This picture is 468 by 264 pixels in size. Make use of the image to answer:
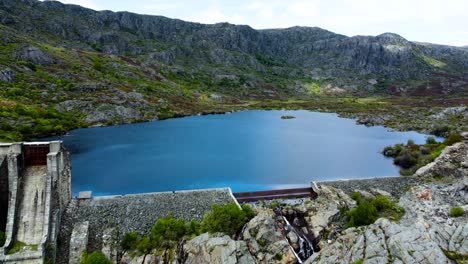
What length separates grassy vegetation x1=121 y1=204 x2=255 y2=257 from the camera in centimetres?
3089

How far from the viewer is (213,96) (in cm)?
17250

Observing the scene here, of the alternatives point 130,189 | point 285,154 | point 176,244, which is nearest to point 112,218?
point 176,244

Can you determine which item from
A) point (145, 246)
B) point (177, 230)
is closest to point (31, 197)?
point (145, 246)

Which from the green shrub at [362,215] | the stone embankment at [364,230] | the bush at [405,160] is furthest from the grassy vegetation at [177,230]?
the bush at [405,160]

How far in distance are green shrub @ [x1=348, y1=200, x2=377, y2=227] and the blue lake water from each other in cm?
1922

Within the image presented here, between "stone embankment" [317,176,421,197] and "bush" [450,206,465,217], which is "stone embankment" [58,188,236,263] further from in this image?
"bush" [450,206,465,217]

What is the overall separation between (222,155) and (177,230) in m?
39.5

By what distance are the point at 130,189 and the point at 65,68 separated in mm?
101636

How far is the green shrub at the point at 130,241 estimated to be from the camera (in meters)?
31.0

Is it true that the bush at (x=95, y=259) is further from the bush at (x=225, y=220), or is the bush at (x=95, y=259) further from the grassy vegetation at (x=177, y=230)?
the bush at (x=225, y=220)

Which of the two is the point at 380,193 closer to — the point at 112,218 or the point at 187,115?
the point at 112,218

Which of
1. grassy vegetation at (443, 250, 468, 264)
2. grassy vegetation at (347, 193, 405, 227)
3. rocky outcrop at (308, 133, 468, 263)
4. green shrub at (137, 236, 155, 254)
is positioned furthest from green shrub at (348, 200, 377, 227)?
green shrub at (137, 236, 155, 254)

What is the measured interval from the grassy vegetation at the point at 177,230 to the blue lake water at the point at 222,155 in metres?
18.3

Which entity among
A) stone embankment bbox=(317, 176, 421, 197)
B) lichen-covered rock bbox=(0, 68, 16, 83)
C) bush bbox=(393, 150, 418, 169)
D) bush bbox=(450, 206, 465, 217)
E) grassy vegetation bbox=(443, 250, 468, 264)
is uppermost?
lichen-covered rock bbox=(0, 68, 16, 83)
